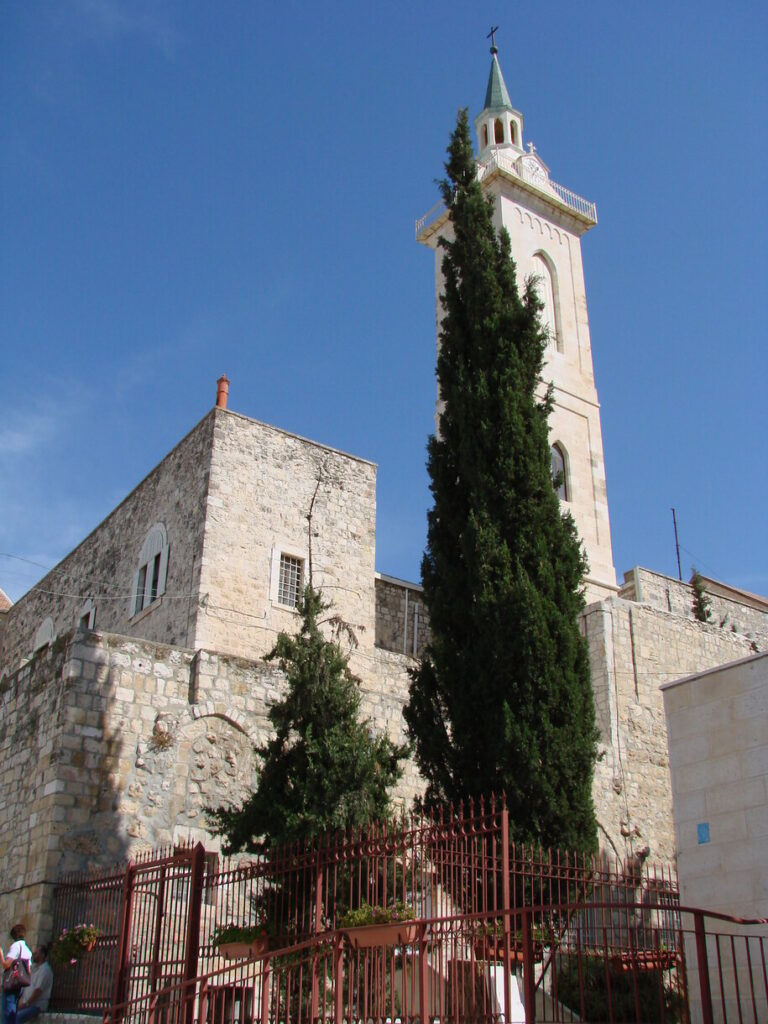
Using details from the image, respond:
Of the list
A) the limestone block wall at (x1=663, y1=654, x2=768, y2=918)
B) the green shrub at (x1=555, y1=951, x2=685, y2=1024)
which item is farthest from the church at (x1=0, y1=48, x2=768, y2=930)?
the limestone block wall at (x1=663, y1=654, x2=768, y2=918)

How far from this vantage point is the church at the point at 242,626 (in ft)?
46.2

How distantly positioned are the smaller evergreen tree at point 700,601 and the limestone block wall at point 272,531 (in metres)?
10.5

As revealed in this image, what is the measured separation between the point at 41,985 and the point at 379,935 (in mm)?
5172

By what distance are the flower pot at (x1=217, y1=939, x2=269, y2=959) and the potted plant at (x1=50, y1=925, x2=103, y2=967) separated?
1809mm

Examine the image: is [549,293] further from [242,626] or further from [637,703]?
[242,626]

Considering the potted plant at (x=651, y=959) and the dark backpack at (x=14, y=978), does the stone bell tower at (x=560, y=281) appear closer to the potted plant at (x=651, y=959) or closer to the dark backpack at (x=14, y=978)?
the potted plant at (x=651, y=959)

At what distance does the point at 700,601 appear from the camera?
89.6 feet

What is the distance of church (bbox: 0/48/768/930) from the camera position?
46.2 feet

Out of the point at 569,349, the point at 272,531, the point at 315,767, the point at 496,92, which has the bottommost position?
the point at 315,767

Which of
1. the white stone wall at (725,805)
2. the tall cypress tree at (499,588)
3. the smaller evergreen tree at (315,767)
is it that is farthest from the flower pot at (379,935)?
the white stone wall at (725,805)

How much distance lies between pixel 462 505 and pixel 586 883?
5.23 m

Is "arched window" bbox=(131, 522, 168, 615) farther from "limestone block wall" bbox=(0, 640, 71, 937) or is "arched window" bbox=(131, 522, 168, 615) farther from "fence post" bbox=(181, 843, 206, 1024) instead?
"fence post" bbox=(181, 843, 206, 1024)

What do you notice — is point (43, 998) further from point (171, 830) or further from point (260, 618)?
point (260, 618)

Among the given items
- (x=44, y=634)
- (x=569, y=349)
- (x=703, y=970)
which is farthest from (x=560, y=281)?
(x=703, y=970)
